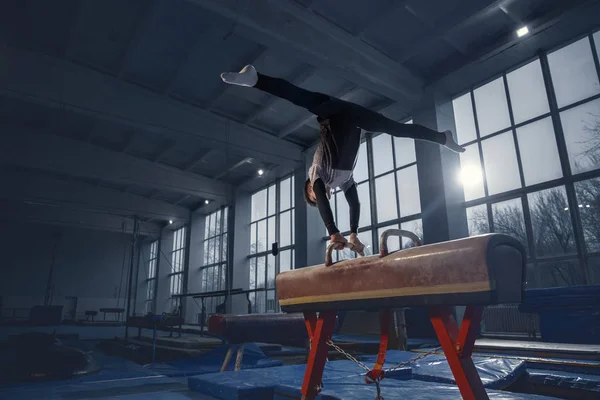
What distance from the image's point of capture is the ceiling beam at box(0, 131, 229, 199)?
10.5m

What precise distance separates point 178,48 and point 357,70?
11.9ft

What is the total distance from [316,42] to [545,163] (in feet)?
14.5

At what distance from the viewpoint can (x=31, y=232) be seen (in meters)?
19.5

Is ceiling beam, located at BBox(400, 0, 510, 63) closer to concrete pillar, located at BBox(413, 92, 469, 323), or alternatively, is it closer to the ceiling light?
the ceiling light

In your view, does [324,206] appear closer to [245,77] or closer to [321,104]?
[321,104]

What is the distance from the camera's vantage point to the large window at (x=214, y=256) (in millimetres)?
14906

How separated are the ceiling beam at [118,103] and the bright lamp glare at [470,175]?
5065 mm

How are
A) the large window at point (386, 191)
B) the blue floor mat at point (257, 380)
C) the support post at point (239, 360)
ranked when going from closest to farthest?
the blue floor mat at point (257, 380)
the support post at point (239, 360)
the large window at point (386, 191)

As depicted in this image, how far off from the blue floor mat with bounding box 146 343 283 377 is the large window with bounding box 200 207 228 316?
8187mm

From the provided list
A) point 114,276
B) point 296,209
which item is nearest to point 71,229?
point 114,276

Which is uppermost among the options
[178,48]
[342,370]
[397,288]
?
[178,48]

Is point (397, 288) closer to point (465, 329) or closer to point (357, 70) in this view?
point (465, 329)

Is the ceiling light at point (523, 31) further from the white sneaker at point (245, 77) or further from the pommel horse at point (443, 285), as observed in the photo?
the white sneaker at point (245, 77)

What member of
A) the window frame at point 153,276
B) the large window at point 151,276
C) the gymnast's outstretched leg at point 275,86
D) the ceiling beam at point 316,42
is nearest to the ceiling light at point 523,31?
the ceiling beam at point 316,42
